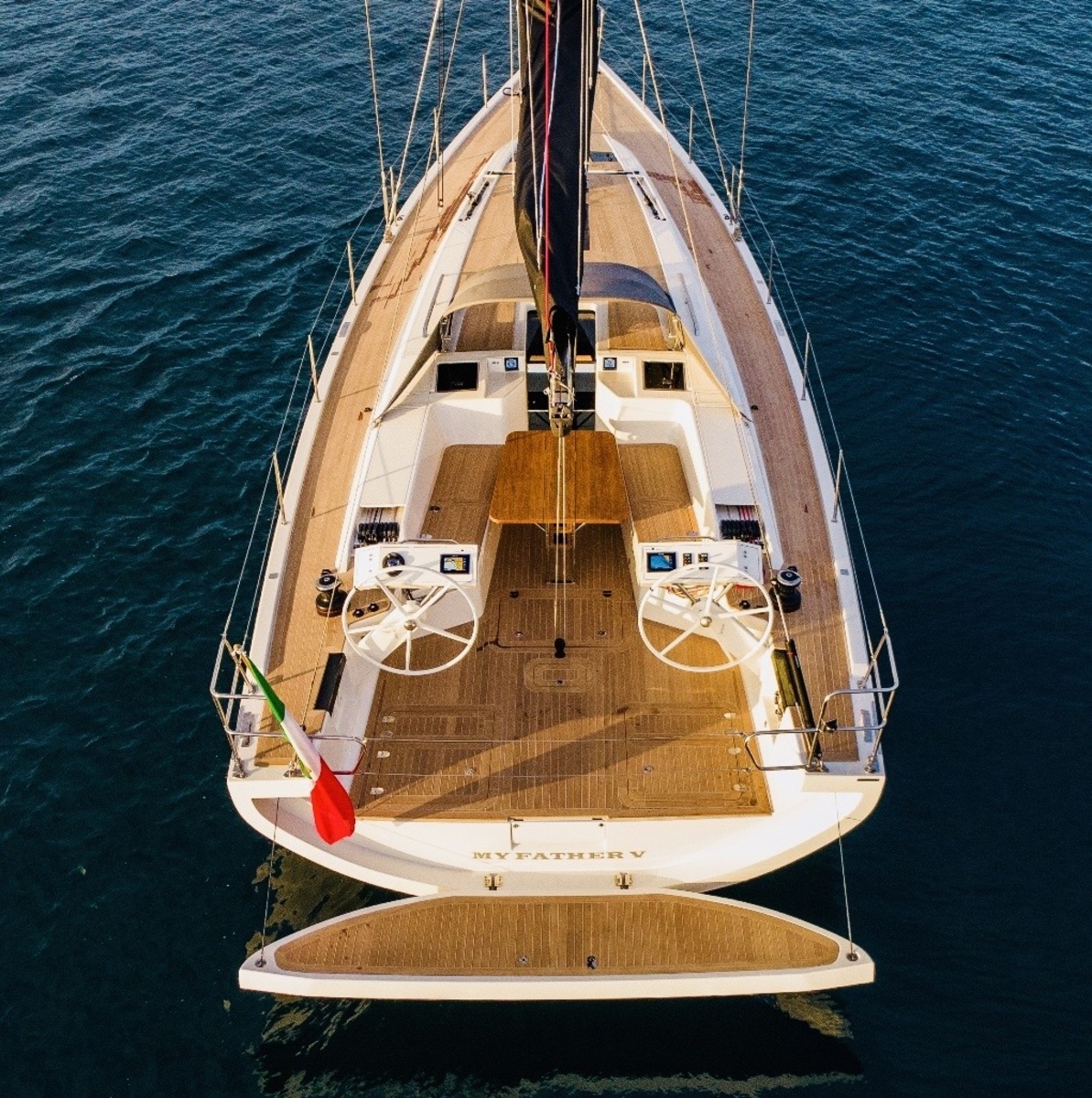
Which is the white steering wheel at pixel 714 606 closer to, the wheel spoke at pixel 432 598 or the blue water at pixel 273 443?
the wheel spoke at pixel 432 598

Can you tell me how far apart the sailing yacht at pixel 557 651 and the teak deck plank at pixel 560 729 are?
0.13 ft

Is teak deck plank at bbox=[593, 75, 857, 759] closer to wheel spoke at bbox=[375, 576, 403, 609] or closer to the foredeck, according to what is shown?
the foredeck

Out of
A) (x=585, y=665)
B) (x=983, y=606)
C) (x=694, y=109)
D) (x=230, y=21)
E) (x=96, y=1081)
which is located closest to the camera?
(x=96, y=1081)

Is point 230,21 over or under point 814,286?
over

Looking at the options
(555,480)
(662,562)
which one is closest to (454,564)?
(555,480)

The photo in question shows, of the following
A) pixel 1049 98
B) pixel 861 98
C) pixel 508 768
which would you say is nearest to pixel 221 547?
pixel 508 768

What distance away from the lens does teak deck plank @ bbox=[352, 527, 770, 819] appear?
43.3ft

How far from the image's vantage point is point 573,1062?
43.0ft

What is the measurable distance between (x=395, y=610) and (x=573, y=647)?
9.80 feet

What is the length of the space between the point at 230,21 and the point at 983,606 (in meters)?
37.3

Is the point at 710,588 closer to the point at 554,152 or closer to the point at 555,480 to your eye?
the point at 555,480

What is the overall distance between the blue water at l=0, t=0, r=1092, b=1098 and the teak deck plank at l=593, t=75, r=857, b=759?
352 cm

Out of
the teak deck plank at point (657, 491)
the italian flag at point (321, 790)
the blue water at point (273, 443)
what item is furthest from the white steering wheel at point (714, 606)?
the italian flag at point (321, 790)

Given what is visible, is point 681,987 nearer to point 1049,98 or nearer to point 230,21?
point 1049,98
